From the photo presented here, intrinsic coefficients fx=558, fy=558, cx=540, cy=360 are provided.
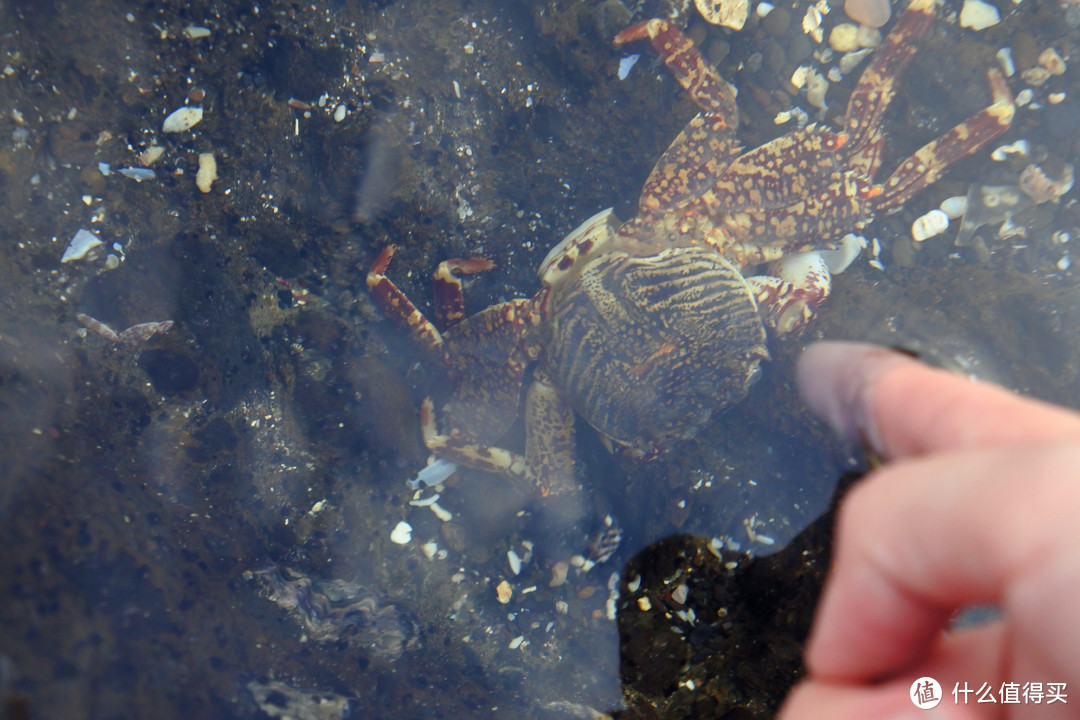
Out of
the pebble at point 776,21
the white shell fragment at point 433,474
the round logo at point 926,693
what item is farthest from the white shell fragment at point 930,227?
the white shell fragment at point 433,474

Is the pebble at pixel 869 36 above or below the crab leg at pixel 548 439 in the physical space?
above

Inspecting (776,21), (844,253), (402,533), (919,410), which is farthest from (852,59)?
(402,533)

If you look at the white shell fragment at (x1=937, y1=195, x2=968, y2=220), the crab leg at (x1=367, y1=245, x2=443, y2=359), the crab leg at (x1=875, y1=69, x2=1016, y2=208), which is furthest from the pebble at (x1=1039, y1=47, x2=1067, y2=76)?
the crab leg at (x1=367, y1=245, x2=443, y2=359)

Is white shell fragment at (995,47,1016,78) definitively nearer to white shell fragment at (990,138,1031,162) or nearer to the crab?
the crab

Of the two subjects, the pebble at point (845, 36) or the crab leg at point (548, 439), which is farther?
the pebble at point (845, 36)

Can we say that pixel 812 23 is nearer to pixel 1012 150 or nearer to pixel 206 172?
pixel 1012 150

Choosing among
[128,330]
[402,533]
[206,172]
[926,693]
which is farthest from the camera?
[402,533]

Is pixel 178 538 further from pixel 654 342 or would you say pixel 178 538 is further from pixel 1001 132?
pixel 1001 132

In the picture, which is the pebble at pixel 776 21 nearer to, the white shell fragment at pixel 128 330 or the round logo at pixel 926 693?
the round logo at pixel 926 693
